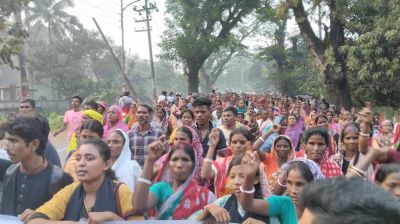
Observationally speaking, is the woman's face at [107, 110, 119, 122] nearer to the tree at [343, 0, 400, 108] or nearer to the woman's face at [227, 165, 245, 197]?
the woman's face at [227, 165, 245, 197]

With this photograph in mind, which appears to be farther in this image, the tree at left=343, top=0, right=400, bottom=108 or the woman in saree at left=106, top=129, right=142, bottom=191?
the tree at left=343, top=0, right=400, bottom=108

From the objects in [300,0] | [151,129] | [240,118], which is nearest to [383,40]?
[300,0]

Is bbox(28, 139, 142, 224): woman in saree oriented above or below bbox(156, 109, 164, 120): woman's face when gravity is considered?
below

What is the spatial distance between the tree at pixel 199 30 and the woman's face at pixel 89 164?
23549mm

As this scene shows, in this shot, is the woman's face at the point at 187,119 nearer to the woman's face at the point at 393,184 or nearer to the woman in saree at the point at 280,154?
the woman in saree at the point at 280,154

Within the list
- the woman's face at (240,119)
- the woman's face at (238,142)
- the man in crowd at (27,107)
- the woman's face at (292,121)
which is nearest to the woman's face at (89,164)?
the woman's face at (238,142)

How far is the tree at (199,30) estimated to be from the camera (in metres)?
26.4

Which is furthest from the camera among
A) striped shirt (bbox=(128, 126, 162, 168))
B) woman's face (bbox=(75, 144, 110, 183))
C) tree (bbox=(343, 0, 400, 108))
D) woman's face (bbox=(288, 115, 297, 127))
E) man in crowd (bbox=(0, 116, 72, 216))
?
tree (bbox=(343, 0, 400, 108))

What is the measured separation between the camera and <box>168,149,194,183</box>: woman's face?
3214mm

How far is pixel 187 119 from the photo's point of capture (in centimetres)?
614

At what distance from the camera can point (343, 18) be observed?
15031 mm

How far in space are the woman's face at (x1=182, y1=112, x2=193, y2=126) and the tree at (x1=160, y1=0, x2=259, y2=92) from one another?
20.2 m

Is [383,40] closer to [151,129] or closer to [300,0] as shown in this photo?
[300,0]

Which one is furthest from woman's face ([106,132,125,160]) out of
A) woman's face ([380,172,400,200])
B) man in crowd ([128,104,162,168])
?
woman's face ([380,172,400,200])
